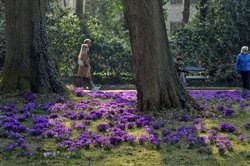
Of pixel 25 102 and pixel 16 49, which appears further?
pixel 16 49

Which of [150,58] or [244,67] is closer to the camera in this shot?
[150,58]

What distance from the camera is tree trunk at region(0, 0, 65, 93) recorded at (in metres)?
12.9

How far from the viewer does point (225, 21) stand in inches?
901

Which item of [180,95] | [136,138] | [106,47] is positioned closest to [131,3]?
[180,95]

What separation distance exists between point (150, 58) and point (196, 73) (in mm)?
14161

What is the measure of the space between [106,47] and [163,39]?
42.2 feet

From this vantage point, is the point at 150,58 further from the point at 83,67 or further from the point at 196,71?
the point at 196,71

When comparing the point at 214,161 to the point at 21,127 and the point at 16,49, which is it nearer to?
the point at 21,127

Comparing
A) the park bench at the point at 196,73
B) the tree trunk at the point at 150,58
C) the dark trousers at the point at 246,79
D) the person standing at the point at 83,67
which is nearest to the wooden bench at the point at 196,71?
the park bench at the point at 196,73

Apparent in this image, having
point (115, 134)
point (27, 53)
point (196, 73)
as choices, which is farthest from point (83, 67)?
point (115, 134)

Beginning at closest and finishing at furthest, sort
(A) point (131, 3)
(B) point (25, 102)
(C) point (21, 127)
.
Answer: (C) point (21, 127), (A) point (131, 3), (B) point (25, 102)

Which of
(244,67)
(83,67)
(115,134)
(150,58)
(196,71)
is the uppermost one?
(150,58)

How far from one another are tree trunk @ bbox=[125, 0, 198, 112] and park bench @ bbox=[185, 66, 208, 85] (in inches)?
477

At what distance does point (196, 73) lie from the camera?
24.2 metres
